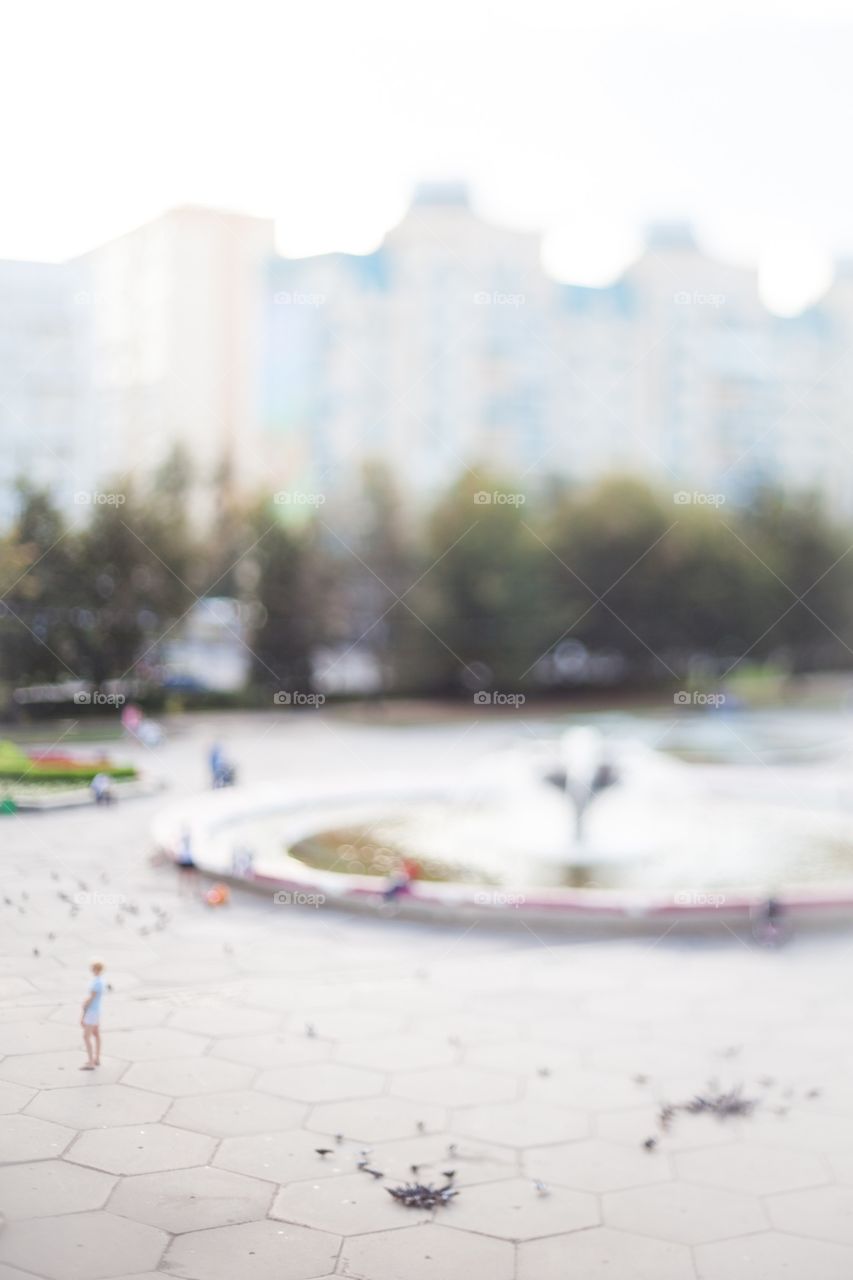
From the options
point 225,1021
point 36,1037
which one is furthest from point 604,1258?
point 36,1037

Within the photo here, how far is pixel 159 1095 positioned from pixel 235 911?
3691mm

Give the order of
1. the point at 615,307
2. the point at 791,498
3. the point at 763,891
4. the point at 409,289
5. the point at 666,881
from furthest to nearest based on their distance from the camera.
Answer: the point at 615,307, the point at 409,289, the point at 791,498, the point at 666,881, the point at 763,891

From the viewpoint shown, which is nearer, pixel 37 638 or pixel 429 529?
pixel 37 638

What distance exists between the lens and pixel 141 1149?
552 cm

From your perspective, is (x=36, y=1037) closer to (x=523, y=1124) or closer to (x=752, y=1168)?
(x=523, y=1124)

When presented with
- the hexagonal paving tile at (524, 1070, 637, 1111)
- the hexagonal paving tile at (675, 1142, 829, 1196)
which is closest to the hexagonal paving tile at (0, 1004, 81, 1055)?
the hexagonal paving tile at (524, 1070, 637, 1111)

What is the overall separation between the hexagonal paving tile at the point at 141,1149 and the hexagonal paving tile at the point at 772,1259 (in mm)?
2299

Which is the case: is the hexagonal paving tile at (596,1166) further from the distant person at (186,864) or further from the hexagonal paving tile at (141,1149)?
the distant person at (186,864)

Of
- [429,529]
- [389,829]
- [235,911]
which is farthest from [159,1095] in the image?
[429,529]

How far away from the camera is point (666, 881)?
11.9m

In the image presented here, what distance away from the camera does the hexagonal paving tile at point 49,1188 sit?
4.94m

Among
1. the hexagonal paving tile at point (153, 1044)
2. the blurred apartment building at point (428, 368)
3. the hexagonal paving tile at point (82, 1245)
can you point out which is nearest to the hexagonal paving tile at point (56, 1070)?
the hexagonal paving tile at point (153, 1044)

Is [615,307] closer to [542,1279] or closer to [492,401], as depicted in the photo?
[492,401]

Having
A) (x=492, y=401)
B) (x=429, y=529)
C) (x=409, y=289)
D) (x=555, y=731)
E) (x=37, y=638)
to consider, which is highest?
(x=409, y=289)
